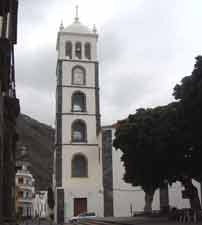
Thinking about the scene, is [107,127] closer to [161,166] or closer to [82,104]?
[82,104]

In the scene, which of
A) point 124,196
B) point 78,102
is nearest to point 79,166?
→ point 124,196

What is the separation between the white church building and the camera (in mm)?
48731

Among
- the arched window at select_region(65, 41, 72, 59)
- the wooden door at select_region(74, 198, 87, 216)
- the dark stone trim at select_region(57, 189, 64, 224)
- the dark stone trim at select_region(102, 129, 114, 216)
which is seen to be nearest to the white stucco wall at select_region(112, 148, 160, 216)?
the dark stone trim at select_region(102, 129, 114, 216)

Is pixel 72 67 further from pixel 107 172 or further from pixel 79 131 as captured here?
pixel 107 172

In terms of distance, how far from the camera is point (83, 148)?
50.8m

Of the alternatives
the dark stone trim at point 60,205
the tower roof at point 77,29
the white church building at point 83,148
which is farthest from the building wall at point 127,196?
the tower roof at point 77,29

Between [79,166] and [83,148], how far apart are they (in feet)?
6.91

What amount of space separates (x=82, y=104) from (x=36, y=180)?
281 feet

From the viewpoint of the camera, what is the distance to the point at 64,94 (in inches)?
2044

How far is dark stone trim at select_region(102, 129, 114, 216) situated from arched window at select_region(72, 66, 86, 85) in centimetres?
717

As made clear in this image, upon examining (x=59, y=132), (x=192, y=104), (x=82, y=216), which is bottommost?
(x=82, y=216)

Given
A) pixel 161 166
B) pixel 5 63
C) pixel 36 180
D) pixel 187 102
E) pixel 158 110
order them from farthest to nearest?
pixel 36 180 < pixel 158 110 < pixel 161 166 < pixel 187 102 < pixel 5 63

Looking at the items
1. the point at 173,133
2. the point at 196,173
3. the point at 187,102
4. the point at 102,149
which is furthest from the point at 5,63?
the point at 102,149

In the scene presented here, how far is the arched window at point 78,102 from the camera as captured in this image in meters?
52.4
